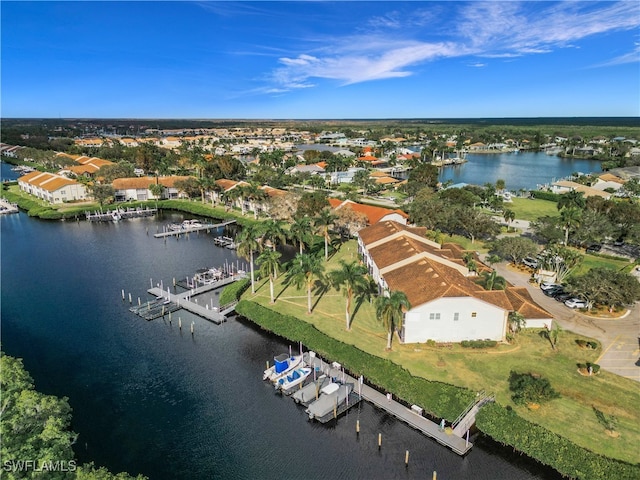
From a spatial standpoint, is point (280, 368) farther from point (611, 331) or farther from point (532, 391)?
point (611, 331)

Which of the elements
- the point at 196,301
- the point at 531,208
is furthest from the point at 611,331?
the point at 531,208

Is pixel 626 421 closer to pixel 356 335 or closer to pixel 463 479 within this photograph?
pixel 463 479

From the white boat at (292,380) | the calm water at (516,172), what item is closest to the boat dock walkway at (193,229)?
the white boat at (292,380)

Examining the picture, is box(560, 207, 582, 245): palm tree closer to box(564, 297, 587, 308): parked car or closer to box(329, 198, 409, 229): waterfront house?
box(564, 297, 587, 308): parked car

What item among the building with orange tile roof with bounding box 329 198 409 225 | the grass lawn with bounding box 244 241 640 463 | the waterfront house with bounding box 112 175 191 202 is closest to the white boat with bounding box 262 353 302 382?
the grass lawn with bounding box 244 241 640 463

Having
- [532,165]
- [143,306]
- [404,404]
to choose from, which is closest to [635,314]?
[404,404]

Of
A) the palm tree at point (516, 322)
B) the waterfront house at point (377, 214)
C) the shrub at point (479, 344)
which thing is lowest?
the shrub at point (479, 344)

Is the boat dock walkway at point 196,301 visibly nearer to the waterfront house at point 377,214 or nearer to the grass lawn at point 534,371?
the grass lawn at point 534,371

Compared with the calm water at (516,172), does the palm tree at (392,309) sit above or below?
above
